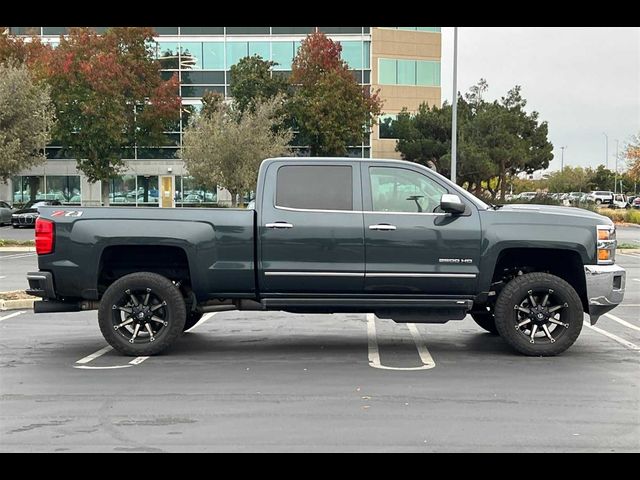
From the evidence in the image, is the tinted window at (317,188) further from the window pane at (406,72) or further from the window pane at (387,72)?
the window pane at (406,72)

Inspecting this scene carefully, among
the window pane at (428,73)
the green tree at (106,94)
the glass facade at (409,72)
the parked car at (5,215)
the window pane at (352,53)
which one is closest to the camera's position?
the parked car at (5,215)

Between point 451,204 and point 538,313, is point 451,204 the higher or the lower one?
the higher one

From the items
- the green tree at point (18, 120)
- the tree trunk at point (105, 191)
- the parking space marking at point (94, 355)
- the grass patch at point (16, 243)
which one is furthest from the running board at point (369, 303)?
the tree trunk at point (105, 191)

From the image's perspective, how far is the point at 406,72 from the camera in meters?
50.7

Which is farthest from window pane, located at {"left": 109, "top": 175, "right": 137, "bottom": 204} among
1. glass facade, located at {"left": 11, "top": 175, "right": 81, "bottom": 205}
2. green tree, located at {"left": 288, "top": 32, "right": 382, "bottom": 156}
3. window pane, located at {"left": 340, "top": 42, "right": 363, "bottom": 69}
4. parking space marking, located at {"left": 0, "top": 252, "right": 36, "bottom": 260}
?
parking space marking, located at {"left": 0, "top": 252, "right": 36, "bottom": 260}

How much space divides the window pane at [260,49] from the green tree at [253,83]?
15.9ft

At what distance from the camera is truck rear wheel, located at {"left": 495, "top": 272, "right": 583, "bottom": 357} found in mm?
8148

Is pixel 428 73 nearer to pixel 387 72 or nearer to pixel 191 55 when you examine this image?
pixel 387 72

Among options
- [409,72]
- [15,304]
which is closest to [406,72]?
[409,72]

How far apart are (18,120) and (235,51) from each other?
25.4m

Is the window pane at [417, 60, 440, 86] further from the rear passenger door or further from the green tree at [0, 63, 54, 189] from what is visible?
the rear passenger door

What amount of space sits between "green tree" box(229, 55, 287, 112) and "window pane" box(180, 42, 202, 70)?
6.10 meters

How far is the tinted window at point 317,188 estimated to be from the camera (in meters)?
8.28
